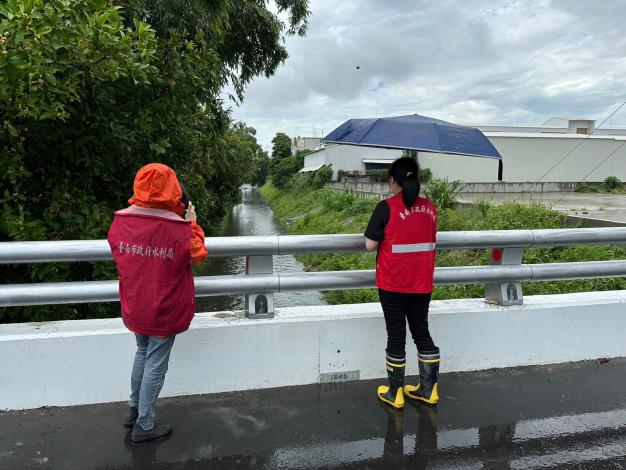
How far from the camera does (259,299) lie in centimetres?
347

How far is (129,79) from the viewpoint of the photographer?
4.27 m

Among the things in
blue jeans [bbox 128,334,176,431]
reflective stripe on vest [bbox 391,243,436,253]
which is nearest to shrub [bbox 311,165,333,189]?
reflective stripe on vest [bbox 391,243,436,253]

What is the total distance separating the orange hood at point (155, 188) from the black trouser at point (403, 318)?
4.81 feet

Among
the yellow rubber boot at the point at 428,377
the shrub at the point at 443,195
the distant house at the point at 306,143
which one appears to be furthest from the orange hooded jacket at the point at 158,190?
the distant house at the point at 306,143

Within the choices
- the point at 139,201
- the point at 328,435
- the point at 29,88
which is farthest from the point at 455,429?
the point at 29,88

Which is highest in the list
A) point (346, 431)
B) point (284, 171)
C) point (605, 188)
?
point (284, 171)

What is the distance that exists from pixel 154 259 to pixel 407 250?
152cm

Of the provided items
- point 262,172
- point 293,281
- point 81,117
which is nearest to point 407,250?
point 293,281

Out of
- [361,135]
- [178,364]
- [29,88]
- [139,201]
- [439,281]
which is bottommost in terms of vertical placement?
[178,364]

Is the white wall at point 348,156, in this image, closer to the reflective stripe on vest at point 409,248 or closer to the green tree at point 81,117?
the green tree at point 81,117

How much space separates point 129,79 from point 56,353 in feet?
7.83

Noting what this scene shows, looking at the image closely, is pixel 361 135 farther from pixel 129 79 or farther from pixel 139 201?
pixel 129 79

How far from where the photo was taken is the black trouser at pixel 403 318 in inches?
126

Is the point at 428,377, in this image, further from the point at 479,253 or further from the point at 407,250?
the point at 479,253
